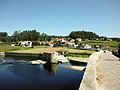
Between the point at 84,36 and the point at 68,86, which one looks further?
the point at 84,36

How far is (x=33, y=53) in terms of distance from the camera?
77.2m

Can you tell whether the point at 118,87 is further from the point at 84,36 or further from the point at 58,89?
the point at 84,36

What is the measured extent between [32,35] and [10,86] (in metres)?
135

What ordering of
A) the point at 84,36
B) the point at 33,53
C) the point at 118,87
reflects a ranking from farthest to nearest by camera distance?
1. the point at 84,36
2. the point at 33,53
3. the point at 118,87

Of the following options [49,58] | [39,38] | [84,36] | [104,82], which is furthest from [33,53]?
[84,36]

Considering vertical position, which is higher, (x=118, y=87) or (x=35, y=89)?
(x=118, y=87)

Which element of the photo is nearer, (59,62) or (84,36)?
(59,62)

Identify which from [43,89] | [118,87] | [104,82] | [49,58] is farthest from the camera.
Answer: [49,58]

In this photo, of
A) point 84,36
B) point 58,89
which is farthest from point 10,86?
point 84,36

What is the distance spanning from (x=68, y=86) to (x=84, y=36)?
170653mm

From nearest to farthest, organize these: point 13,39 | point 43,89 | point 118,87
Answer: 1. point 118,87
2. point 43,89
3. point 13,39

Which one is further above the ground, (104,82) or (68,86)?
(104,82)

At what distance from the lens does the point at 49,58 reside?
184 feet

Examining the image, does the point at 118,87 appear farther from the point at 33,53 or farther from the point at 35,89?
the point at 33,53
